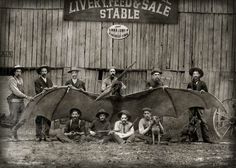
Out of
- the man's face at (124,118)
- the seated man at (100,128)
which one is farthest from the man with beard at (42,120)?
the man's face at (124,118)

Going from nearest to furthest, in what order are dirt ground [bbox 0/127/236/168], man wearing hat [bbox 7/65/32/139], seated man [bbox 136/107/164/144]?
dirt ground [bbox 0/127/236/168], man wearing hat [bbox 7/65/32/139], seated man [bbox 136/107/164/144]

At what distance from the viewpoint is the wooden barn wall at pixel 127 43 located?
816 cm

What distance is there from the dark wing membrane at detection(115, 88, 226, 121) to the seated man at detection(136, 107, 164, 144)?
0.40 feet

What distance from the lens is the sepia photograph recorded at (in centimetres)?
813

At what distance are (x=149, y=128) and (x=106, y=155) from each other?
937 mm

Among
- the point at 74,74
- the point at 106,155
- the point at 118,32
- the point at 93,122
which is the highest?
the point at 118,32

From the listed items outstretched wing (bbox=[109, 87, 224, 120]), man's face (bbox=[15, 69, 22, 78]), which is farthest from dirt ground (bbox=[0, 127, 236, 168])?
man's face (bbox=[15, 69, 22, 78])

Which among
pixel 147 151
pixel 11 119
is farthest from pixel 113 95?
pixel 11 119

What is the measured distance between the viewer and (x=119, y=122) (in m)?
8.23

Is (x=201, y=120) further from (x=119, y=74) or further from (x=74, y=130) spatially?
(x=74, y=130)

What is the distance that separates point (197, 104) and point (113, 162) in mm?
1854

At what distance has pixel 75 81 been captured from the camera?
27.2 feet

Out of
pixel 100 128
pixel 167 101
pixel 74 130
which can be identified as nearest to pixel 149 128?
pixel 167 101

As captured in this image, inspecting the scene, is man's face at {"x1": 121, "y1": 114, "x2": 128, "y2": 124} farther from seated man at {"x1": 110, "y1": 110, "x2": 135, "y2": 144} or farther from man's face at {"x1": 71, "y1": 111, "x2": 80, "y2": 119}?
man's face at {"x1": 71, "y1": 111, "x2": 80, "y2": 119}
